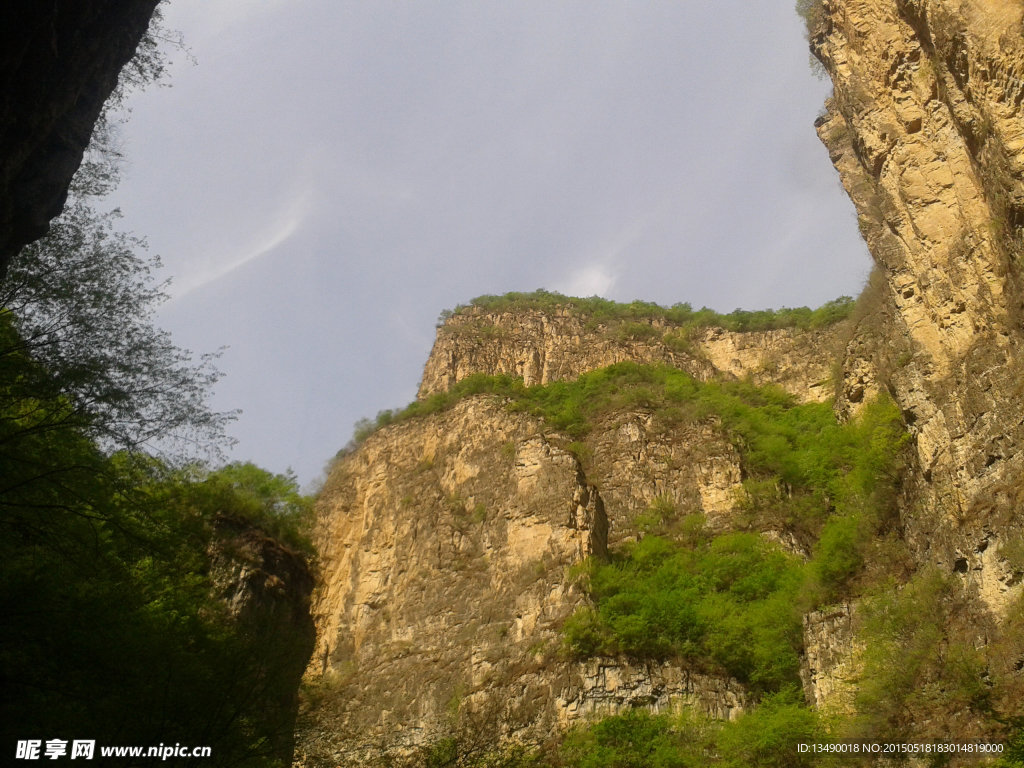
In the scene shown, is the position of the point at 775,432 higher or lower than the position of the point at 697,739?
higher

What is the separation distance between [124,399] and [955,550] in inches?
633

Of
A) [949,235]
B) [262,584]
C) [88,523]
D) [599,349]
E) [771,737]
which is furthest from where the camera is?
[599,349]

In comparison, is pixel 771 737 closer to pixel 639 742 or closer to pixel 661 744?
pixel 661 744

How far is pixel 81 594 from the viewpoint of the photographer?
455 inches

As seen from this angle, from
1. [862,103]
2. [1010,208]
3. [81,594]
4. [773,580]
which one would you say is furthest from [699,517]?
[81,594]

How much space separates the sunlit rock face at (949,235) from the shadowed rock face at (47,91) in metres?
14.1

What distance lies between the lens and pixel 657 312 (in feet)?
156

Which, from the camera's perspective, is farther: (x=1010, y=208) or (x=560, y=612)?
(x=560, y=612)

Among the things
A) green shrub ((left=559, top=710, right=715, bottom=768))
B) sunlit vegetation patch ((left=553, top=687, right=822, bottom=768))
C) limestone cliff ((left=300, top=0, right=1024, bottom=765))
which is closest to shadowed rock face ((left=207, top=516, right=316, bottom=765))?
limestone cliff ((left=300, top=0, right=1024, bottom=765))

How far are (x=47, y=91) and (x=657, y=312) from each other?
40756 mm

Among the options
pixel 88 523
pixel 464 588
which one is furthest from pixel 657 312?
pixel 88 523

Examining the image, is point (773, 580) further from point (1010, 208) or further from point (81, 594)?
point (81, 594)

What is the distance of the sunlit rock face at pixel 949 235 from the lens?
1561cm

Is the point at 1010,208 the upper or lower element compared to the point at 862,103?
lower
